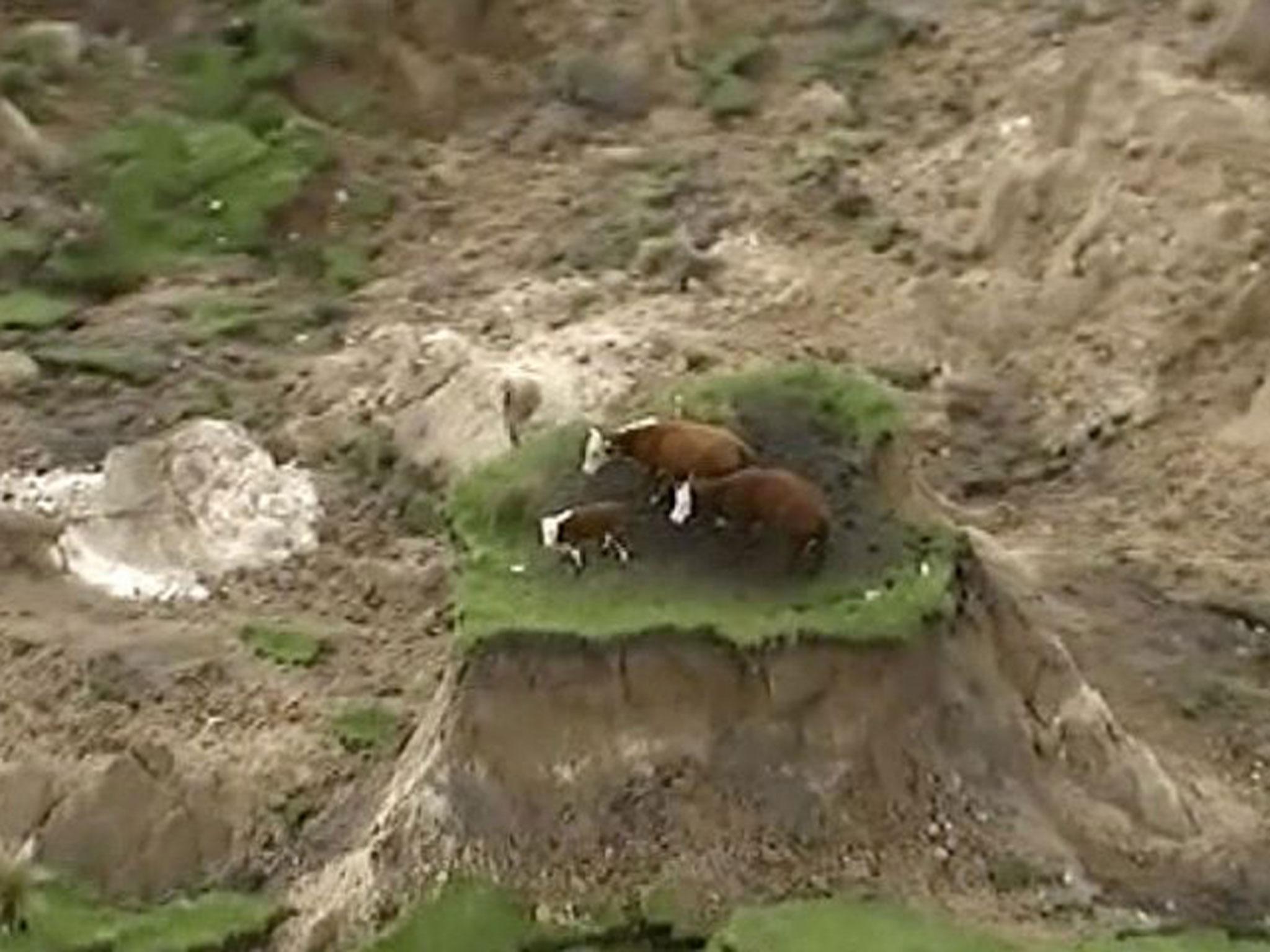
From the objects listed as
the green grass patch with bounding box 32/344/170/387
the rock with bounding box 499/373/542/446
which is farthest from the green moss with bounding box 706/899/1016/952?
the green grass patch with bounding box 32/344/170/387

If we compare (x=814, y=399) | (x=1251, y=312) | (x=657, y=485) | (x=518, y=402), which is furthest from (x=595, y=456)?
(x=1251, y=312)

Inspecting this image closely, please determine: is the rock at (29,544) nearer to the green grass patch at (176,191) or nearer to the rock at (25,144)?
the green grass patch at (176,191)

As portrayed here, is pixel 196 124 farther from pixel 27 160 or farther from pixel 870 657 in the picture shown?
pixel 870 657

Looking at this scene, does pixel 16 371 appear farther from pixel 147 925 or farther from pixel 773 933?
pixel 773 933

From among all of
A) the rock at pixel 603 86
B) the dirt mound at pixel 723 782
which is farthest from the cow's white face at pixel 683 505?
the rock at pixel 603 86

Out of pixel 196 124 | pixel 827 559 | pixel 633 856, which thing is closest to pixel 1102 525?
pixel 827 559
